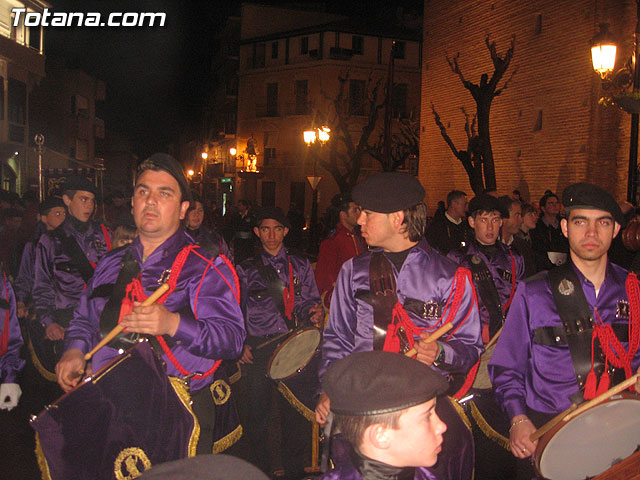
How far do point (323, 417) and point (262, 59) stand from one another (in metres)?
54.3

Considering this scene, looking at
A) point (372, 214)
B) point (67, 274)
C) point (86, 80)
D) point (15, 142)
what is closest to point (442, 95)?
point (15, 142)

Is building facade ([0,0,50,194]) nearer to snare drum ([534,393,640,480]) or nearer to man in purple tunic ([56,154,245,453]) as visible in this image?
man in purple tunic ([56,154,245,453])

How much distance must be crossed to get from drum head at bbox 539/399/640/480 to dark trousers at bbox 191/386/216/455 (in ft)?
5.67

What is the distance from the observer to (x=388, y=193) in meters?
3.72

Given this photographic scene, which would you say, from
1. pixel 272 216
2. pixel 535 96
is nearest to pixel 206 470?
pixel 272 216

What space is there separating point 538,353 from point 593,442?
0.69m

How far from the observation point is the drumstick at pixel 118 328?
3107mm

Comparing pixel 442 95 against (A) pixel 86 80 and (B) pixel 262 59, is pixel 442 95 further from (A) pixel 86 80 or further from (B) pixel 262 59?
(A) pixel 86 80

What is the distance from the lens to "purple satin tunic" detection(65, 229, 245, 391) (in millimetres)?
3350

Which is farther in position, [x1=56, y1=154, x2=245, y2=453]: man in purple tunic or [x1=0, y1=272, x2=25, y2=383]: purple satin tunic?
[x1=0, y1=272, x2=25, y2=383]: purple satin tunic

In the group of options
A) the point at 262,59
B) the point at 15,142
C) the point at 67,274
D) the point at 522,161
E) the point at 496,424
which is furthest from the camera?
the point at 262,59

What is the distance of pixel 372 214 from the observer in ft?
12.4

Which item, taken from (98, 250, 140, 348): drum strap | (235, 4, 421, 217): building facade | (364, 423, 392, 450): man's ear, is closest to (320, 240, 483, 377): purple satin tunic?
(98, 250, 140, 348): drum strap

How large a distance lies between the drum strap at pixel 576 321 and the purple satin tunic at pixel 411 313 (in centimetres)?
40
